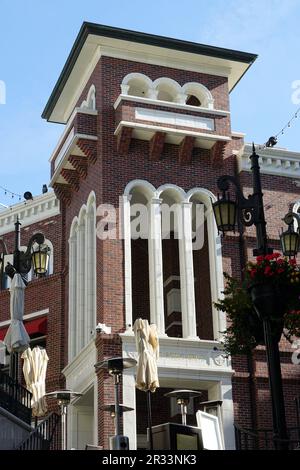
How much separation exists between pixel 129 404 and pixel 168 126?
26.4 ft

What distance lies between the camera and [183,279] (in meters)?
25.3

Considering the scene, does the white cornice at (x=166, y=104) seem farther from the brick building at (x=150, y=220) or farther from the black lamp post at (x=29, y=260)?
the black lamp post at (x=29, y=260)

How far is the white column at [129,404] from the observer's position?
22781mm

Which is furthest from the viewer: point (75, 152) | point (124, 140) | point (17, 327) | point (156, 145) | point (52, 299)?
point (52, 299)

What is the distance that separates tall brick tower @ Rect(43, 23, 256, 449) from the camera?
24188mm

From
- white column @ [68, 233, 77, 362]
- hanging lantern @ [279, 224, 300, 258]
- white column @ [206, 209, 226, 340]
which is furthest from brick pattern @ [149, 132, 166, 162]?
hanging lantern @ [279, 224, 300, 258]

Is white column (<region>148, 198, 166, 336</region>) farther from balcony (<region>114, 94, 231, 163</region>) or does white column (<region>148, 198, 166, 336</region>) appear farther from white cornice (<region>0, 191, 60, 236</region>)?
white cornice (<region>0, 191, 60, 236</region>)

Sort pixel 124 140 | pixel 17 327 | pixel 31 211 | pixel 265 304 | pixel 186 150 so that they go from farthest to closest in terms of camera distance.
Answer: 1. pixel 31 211
2. pixel 186 150
3. pixel 124 140
4. pixel 17 327
5. pixel 265 304

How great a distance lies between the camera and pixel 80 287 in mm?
26766

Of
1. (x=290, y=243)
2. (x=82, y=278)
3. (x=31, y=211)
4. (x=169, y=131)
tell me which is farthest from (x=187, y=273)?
(x=31, y=211)

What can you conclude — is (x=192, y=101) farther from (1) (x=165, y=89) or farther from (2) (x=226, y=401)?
(2) (x=226, y=401)
